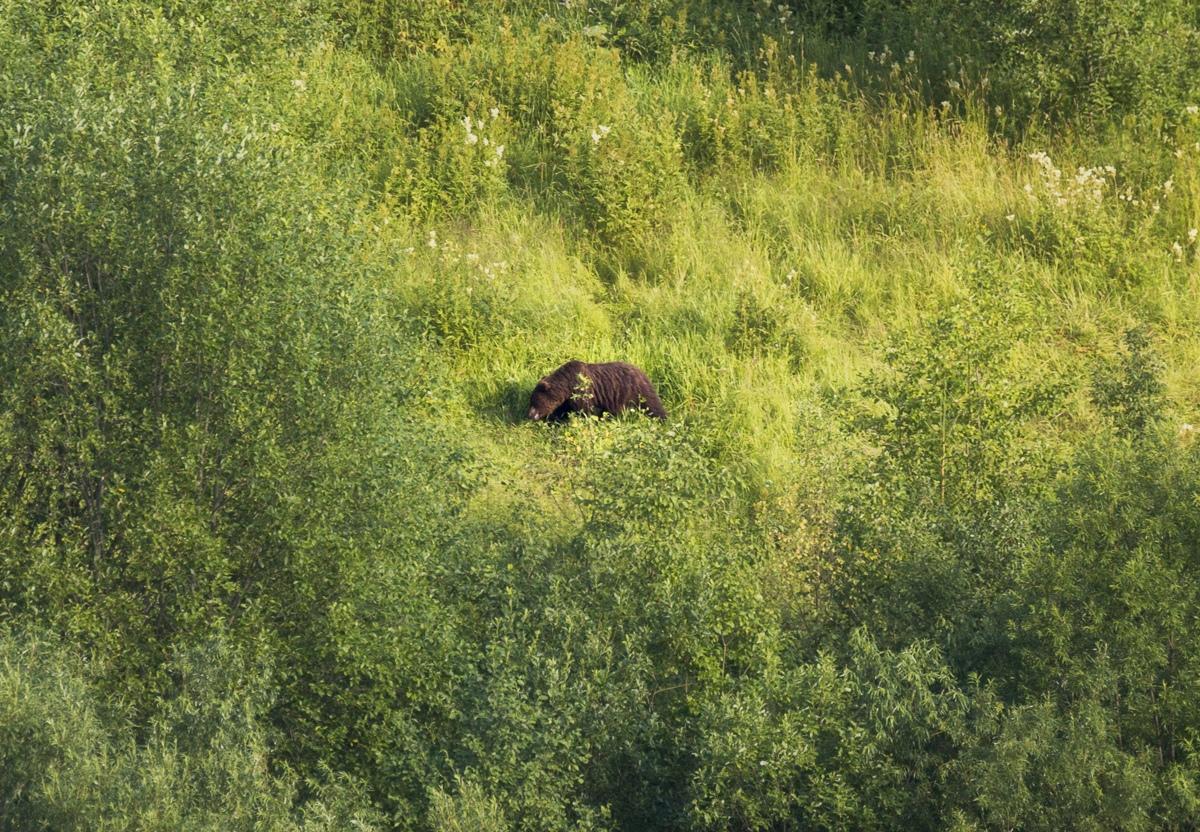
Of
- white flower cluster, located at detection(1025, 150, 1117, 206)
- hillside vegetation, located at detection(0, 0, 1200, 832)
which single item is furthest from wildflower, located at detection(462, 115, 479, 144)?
white flower cluster, located at detection(1025, 150, 1117, 206)

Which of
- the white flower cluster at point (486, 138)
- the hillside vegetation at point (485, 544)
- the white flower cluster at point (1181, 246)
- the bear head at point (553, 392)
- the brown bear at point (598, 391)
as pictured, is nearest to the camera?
the hillside vegetation at point (485, 544)

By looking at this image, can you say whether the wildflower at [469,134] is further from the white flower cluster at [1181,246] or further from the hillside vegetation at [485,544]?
the white flower cluster at [1181,246]

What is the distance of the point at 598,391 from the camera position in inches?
710

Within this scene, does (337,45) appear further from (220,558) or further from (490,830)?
(490,830)

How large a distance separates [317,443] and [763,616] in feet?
11.2

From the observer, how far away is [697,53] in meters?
23.6

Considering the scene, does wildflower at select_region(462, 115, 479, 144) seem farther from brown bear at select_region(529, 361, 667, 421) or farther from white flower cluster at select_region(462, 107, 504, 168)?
brown bear at select_region(529, 361, 667, 421)

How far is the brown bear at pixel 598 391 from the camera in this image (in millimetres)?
18000

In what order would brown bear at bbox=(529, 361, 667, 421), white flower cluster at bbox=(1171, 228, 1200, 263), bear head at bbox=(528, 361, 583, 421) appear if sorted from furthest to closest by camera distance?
1. white flower cluster at bbox=(1171, 228, 1200, 263)
2. bear head at bbox=(528, 361, 583, 421)
3. brown bear at bbox=(529, 361, 667, 421)

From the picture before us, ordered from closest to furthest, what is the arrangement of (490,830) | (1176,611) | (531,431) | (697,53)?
(490,830) → (1176,611) → (531,431) → (697,53)

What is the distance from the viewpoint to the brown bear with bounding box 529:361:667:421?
18.0m

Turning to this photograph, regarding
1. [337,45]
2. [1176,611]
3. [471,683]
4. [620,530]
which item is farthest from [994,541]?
[337,45]

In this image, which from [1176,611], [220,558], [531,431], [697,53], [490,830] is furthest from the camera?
[697,53]

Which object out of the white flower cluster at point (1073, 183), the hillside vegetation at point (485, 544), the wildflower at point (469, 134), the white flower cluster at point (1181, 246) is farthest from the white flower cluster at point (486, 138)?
the white flower cluster at point (1181, 246)
